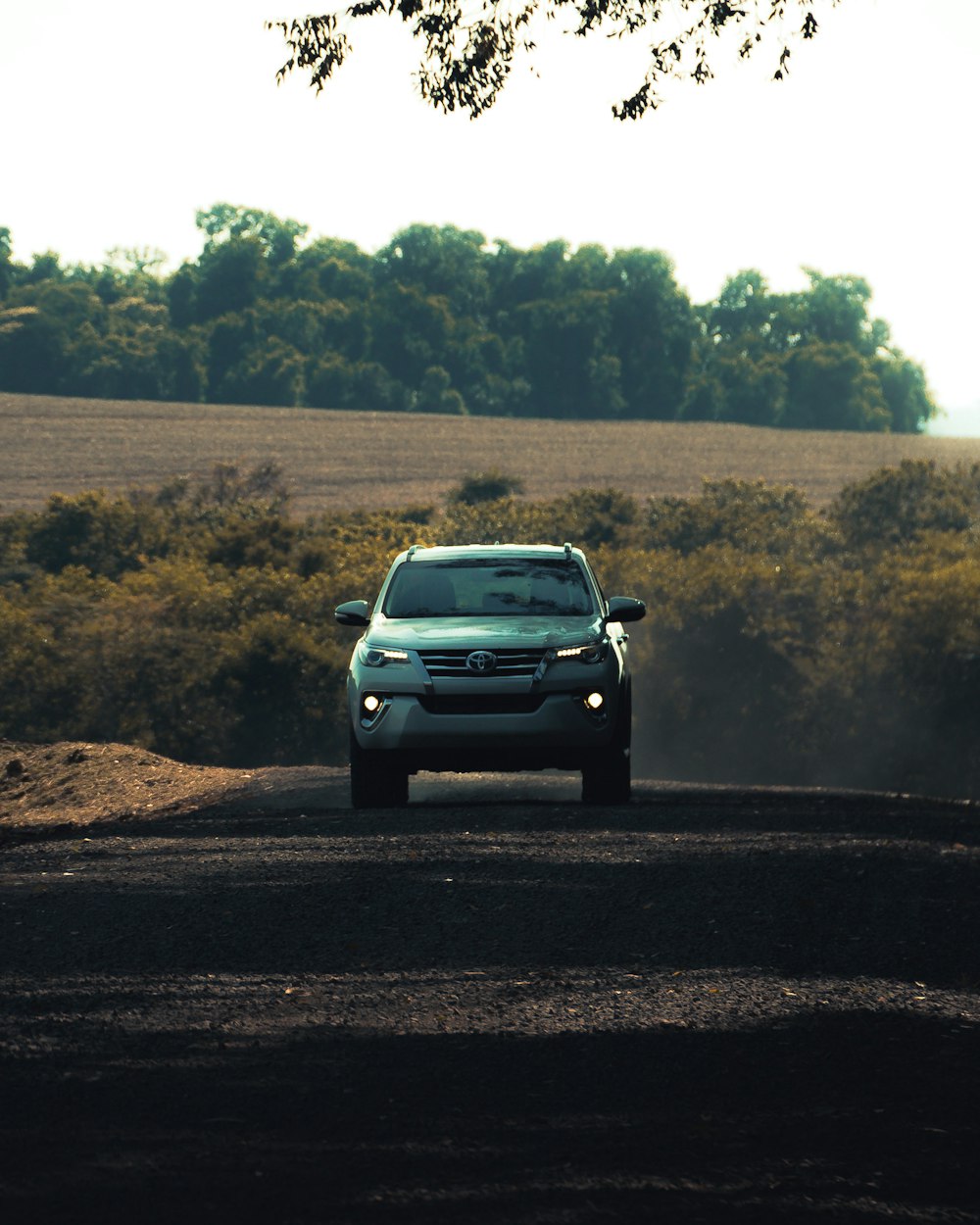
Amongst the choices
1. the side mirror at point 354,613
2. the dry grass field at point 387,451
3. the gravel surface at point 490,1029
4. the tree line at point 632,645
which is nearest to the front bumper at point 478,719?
the side mirror at point 354,613

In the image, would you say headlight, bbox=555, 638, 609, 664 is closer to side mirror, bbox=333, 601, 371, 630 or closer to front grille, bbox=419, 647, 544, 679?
front grille, bbox=419, 647, 544, 679

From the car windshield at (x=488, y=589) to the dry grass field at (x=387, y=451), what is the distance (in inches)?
2981

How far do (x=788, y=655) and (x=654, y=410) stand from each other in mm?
77919

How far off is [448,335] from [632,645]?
77.2 meters

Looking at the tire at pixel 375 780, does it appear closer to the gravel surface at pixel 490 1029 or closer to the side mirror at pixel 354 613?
the side mirror at pixel 354 613

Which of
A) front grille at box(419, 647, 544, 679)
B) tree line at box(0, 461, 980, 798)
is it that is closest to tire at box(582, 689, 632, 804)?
front grille at box(419, 647, 544, 679)

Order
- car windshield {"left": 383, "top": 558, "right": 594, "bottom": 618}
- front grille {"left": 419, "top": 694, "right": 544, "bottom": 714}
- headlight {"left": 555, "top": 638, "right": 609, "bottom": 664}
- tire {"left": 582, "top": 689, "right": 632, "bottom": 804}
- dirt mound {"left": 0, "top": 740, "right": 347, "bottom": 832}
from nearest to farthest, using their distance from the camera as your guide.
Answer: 1. front grille {"left": 419, "top": 694, "right": 544, "bottom": 714}
2. headlight {"left": 555, "top": 638, "right": 609, "bottom": 664}
3. tire {"left": 582, "top": 689, "right": 632, "bottom": 804}
4. car windshield {"left": 383, "top": 558, "right": 594, "bottom": 618}
5. dirt mound {"left": 0, "top": 740, "right": 347, "bottom": 832}

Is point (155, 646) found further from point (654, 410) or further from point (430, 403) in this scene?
point (654, 410)

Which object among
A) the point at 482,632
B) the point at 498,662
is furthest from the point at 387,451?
the point at 498,662

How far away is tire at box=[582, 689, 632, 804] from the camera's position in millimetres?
12711

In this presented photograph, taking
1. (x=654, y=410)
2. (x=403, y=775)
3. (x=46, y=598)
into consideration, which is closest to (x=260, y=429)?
(x=654, y=410)

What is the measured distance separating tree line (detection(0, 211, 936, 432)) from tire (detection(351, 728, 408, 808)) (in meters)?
111

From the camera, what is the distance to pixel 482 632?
1223 centimetres

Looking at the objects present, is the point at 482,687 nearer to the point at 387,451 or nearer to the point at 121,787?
the point at 121,787
